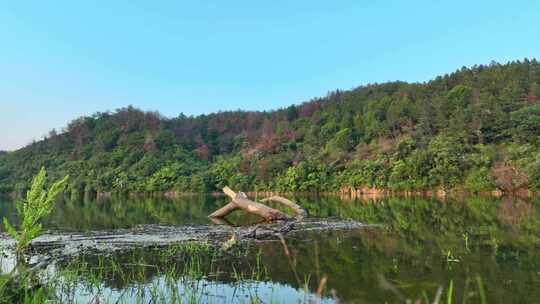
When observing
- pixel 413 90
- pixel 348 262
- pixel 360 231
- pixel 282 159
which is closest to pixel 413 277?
pixel 348 262

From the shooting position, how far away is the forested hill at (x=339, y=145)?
124 feet

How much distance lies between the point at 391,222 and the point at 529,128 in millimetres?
33718

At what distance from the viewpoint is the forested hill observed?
37.8 metres

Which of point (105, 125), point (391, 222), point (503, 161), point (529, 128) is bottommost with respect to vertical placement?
point (391, 222)

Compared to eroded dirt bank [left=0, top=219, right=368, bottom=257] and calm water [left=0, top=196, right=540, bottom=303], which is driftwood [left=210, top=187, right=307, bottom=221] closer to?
eroded dirt bank [left=0, top=219, right=368, bottom=257]

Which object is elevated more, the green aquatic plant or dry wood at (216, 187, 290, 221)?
the green aquatic plant

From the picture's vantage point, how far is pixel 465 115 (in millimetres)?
43781

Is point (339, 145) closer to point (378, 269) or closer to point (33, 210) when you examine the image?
point (378, 269)

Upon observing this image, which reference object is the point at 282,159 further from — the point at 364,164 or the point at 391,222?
the point at 391,222

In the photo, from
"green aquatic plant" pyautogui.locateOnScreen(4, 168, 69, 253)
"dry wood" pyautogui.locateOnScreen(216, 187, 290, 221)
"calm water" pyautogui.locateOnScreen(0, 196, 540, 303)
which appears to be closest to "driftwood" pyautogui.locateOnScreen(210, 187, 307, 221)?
"dry wood" pyautogui.locateOnScreen(216, 187, 290, 221)

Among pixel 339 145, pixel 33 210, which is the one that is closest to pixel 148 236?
pixel 33 210

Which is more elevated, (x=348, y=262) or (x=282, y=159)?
(x=282, y=159)

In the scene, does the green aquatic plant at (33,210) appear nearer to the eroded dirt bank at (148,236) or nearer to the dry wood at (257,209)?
the eroded dirt bank at (148,236)

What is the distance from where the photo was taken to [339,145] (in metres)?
56.8
